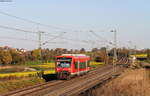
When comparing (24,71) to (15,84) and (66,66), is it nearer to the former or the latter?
(66,66)

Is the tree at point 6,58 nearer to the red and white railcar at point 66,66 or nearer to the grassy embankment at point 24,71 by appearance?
the grassy embankment at point 24,71

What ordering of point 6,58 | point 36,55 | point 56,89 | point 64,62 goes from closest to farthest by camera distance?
1. point 56,89
2. point 64,62
3. point 6,58
4. point 36,55

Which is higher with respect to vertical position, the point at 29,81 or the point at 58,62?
the point at 58,62

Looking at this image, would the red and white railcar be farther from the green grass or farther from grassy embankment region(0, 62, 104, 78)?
grassy embankment region(0, 62, 104, 78)

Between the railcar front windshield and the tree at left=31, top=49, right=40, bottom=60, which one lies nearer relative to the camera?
the railcar front windshield

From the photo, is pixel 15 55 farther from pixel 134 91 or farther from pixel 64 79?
pixel 134 91

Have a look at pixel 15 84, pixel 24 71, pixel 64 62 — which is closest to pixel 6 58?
pixel 24 71

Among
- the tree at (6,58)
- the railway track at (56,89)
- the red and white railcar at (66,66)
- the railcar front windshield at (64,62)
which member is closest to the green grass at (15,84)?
the railway track at (56,89)

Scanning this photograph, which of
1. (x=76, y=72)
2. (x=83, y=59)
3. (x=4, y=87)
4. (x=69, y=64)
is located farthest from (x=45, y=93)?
(x=83, y=59)

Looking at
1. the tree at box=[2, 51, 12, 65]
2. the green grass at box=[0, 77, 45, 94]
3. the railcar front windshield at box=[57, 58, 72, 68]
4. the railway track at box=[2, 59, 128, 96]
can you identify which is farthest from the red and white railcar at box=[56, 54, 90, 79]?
the tree at box=[2, 51, 12, 65]

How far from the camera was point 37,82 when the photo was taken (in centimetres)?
3616

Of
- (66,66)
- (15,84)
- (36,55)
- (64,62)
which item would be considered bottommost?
(15,84)

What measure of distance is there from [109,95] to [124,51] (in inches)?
5368

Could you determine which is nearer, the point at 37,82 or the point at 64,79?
the point at 37,82
